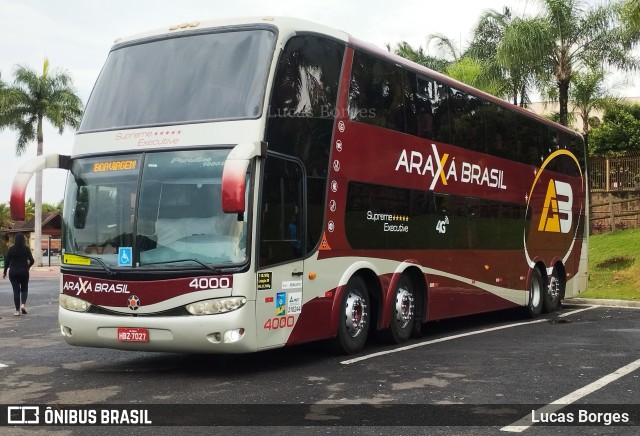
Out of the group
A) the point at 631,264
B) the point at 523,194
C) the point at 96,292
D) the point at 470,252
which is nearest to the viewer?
the point at 96,292

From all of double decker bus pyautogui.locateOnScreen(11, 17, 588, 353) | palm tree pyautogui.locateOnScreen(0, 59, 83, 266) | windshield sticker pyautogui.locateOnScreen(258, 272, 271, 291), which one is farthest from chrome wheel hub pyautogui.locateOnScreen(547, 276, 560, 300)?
palm tree pyautogui.locateOnScreen(0, 59, 83, 266)

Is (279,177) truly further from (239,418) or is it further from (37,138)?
(37,138)

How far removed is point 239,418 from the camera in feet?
24.0

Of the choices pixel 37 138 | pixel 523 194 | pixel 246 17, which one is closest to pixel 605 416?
pixel 246 17

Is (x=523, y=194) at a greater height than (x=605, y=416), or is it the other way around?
(x=523, y=194)

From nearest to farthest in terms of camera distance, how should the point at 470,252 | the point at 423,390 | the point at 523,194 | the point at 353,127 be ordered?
the point at 423,390
the point at 353,127
the point at 470,252
the point at 523,194

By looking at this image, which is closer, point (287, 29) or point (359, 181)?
point (287, 29)

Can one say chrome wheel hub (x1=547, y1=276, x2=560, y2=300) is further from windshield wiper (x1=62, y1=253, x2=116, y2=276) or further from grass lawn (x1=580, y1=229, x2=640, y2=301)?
windshield wiper (x1=62, y1=253, x2=116, y2=276)

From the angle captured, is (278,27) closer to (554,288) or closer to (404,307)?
(404,307)

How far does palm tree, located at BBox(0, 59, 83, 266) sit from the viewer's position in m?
55.1

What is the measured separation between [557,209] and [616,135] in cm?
2702

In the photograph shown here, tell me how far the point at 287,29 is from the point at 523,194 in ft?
27.8

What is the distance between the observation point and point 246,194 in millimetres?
9414

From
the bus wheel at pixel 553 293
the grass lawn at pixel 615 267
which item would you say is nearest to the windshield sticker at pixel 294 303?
the bus wheel at pixel 553 293
